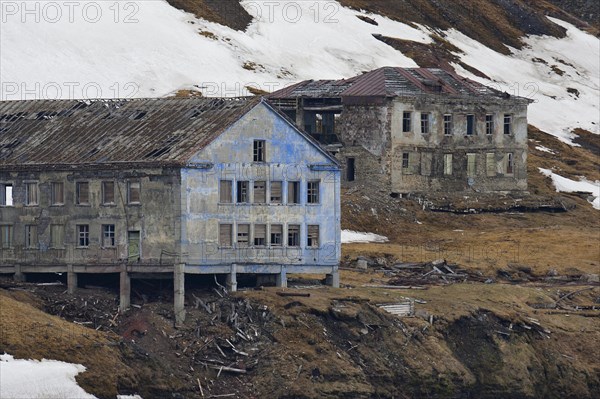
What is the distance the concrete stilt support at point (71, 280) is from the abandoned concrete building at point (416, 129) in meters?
37.1

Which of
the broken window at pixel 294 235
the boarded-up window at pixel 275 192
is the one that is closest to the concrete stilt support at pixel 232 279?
the broken window at pixel 294 235

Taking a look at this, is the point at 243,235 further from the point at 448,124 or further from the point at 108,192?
the point at 448,124

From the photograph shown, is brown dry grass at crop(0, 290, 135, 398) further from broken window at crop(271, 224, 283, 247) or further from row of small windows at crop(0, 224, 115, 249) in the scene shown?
broken window at crop(271, 224, 283, 247)

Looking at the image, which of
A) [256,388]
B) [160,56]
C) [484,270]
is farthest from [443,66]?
[256,388]

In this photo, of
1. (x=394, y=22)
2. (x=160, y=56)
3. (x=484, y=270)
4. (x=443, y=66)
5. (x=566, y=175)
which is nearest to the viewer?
(x=484, y=270)

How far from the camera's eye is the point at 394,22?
6703 inches

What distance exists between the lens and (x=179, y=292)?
265ft

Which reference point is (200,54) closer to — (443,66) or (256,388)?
(443,66)

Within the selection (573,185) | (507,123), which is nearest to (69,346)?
(507,123)

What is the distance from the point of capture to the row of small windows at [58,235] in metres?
83.8

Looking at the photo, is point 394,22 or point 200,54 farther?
point 394,22

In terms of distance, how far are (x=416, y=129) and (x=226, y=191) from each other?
38163mm

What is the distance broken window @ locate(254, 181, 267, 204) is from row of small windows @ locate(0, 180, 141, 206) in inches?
194

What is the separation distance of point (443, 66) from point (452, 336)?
246 feet
